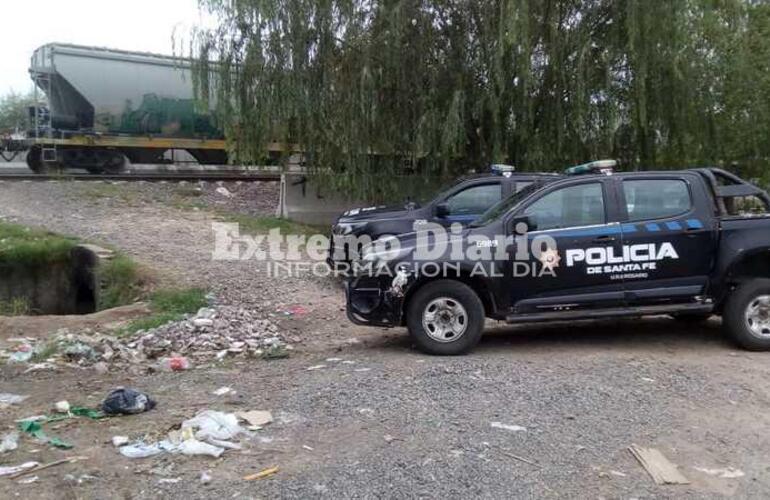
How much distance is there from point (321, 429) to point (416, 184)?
10147 mm

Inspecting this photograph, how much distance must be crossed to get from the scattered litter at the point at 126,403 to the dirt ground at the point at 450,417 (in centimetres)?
10

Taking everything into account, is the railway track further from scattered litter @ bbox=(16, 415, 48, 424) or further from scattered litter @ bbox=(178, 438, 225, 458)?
scattered litter @ bbox=(178, 438, 225, 458)

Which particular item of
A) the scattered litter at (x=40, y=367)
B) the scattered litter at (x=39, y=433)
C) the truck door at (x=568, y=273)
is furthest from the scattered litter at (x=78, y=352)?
the truck door at (x=568, y=273)

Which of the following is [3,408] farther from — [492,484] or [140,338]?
[492,484]

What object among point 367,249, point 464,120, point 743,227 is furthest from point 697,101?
point 367,249

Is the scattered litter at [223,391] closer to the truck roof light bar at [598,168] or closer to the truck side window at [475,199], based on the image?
the truck roof light bar at [598,168]

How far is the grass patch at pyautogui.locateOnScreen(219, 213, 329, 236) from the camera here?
1416 cm

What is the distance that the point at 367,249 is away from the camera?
7480mm

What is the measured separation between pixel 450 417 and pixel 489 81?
31.3 feet

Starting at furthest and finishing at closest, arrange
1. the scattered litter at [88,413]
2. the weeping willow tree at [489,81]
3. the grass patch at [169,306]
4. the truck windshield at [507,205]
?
the weeping willow tree at [489,81] < the grass patch at [169,306] < the truck windshield at [507,205] < the scattered litter at [88,413]

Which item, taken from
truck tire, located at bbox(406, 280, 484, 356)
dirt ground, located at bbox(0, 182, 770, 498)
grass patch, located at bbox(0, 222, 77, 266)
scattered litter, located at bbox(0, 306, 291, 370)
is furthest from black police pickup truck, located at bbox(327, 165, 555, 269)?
grass patch, located at bbox(0, 222, 77, 266)

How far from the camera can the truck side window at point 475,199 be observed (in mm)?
10070

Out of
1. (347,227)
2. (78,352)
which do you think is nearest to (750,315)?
(347,227)

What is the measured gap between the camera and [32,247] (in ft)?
37.5
